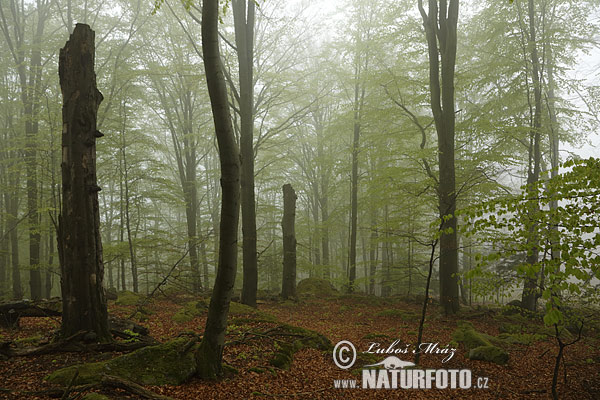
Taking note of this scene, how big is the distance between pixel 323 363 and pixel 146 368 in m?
2.52

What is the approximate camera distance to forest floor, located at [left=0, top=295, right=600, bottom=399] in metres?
3.56

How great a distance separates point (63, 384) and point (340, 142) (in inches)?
603

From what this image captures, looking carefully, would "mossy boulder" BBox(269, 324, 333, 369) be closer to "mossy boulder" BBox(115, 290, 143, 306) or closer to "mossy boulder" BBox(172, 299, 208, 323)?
"mossy boulder" BBox(172, 299, 208, 323)

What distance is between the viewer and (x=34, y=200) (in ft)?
33.8

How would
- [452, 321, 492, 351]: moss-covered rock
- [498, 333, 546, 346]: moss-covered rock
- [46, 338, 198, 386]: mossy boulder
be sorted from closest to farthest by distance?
[46, 338, 198, 386]: mossy boulder
[452, 321, 492, 351]: moss-covered rock
[498, 333, 546, 346]: moss-covered rock

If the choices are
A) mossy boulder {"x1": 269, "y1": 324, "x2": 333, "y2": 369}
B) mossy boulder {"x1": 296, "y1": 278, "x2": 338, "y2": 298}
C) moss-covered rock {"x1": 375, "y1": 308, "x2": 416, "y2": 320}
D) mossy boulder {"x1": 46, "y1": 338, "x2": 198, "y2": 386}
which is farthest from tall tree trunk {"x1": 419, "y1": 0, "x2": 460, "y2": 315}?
mossy boulder {"x1": 46, "y1": 338, "x2": 198, "y2": 386}

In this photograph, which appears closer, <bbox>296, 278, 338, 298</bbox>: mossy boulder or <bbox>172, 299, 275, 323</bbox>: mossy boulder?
<bbox>172, 299, 275, 323</bbox>: mossy boulder

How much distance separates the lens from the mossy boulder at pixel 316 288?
42.3ft

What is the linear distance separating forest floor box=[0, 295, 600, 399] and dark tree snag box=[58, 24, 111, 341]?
0.52 meters

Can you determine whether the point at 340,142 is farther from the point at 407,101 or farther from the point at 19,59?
the point at 19,59

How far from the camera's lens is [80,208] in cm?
437

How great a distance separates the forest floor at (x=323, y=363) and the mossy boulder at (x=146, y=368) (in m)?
0.13

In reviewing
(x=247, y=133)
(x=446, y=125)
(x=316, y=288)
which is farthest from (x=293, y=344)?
(x=316, y=288)

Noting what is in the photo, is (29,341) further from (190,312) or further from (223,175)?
(223,175)
